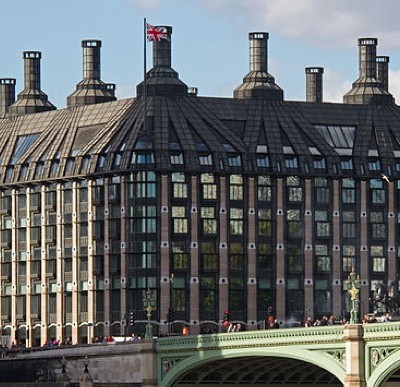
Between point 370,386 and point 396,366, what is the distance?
2.32m

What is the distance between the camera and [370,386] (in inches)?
7869

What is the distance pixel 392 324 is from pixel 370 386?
4565mm

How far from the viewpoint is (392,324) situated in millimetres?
198875

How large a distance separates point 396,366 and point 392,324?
2.86 meters

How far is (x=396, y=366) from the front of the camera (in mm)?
199125
